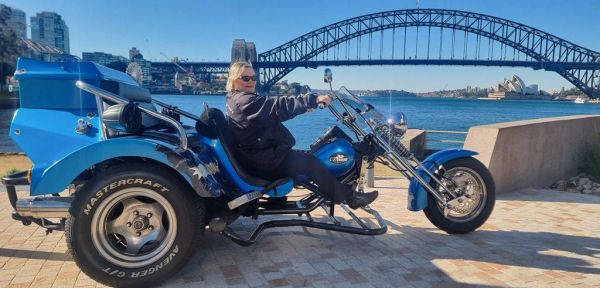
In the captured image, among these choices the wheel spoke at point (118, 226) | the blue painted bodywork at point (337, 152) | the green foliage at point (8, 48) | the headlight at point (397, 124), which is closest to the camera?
the wheel spoke at point (118, 226)

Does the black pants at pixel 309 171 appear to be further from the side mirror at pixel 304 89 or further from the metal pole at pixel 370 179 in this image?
the metal pole at pixel 370 179

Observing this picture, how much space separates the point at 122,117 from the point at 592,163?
6821 millimetres

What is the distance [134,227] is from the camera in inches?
119

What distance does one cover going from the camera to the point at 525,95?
93688mm

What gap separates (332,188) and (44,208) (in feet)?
6.34

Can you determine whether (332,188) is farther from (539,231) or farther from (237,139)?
(539,231)

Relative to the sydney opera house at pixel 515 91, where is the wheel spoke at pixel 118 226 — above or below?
below

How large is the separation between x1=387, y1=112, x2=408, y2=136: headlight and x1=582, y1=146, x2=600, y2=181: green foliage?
4483 mm

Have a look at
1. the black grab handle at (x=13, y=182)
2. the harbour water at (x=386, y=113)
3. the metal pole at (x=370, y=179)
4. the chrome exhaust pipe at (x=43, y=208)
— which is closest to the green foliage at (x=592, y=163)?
the harbour water at (x=386, y=113)

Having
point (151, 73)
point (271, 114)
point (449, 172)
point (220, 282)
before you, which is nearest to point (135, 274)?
point (220, 282)

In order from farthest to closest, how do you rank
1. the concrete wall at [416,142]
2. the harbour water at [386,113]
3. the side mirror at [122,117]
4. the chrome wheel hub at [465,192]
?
the harbour water at [386,113] → the concrete wall at [416,142] → the chrome wheel hub at [465,192] → the side mirror at [122,117]

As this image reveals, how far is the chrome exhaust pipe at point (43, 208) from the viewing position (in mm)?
2934

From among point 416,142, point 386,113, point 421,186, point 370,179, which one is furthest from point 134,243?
point 416,142

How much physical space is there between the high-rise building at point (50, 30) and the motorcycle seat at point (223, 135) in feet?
10.7
